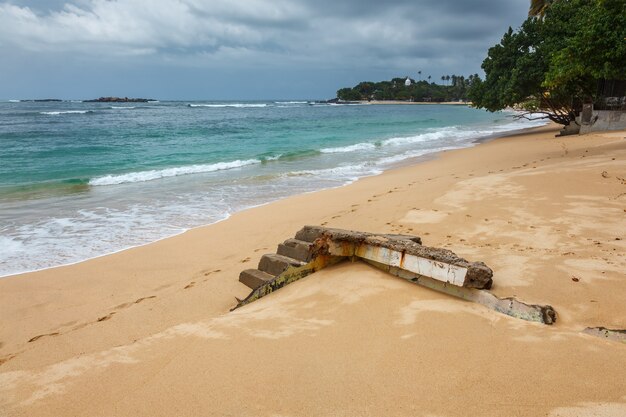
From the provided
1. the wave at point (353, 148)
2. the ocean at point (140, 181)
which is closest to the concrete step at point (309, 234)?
the ocean at point (140, 181)

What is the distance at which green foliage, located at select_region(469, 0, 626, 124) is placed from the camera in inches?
602

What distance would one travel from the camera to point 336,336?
2746 millimetres

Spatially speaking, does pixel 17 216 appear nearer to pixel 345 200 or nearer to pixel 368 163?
pixel 345 200

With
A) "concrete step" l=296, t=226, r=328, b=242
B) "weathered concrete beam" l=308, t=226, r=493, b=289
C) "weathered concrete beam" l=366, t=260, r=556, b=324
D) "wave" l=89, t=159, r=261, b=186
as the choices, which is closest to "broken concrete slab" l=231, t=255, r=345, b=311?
"weathered concrete beam" l=308, t=226, r=493, b=289

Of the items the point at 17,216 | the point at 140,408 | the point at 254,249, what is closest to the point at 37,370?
the point at 140,408

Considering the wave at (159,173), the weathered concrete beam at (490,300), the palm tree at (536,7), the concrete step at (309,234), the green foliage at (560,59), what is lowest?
the wave at (159,173)

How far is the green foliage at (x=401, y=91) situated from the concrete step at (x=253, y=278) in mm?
160260

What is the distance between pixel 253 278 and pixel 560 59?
17.9 meters

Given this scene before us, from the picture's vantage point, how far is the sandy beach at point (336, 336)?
2.10 metres

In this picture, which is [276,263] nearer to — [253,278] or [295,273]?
[253,278]

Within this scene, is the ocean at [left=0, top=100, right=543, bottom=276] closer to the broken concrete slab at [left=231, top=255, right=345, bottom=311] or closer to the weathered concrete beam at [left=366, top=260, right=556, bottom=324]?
the broken concrete slab at [left=231, top=255, right=345, bottom=311]

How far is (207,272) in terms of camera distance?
227 inches

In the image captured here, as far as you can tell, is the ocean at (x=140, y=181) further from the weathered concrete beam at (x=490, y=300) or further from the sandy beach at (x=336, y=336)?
the weathered concrete beam at (x=490, y=300)

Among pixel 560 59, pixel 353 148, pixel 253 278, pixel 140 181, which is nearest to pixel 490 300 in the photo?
pixel 253 278
